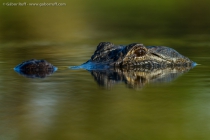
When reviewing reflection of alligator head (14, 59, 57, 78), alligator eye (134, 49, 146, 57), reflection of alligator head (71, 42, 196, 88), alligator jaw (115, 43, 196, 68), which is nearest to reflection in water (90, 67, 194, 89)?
reflection of alligator head (71, 42, 196, 88)

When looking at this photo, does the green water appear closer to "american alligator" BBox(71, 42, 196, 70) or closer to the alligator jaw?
"american alligator" BBox(71, 42, 196, 70)

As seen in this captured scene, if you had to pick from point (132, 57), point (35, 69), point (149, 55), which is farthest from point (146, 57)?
point (35, 69)

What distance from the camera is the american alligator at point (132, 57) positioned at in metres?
13.2

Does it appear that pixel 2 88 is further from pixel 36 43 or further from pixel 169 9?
pixel 169 9

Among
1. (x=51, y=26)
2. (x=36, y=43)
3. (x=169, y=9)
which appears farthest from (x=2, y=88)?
(x=169, y=9)

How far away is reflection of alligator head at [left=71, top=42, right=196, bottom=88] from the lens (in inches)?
503

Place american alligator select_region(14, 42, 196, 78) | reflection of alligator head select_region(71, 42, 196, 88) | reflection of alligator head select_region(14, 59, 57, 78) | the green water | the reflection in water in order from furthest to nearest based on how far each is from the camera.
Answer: american alligator select_region(14, 42, 196, 78) < reflection of alligator head select_region(14, 59, 57, 78) < reflection of alligator head select_region(71, 42, 196, 88) < the reflection in water < the green water

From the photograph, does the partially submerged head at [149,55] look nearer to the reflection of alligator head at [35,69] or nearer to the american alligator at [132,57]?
the american alligator at [132,57]

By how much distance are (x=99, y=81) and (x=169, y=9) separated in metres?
23.2

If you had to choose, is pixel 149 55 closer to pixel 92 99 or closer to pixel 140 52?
pixel 140 52

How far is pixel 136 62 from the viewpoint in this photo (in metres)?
13.4

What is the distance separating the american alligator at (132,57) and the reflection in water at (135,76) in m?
0.28

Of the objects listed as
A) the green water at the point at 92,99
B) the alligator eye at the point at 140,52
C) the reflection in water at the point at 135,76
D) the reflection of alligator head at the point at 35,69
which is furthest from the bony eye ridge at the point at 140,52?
the reflection of alligator head at the point at 35,69

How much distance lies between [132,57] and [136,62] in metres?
0.14
